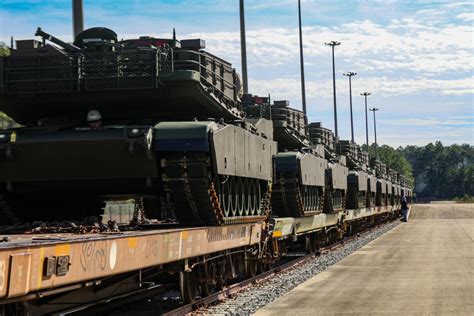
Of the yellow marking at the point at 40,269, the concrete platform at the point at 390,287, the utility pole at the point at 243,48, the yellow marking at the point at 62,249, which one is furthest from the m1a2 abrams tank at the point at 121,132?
the utility pole at the point at 243,48

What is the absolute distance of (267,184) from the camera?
54.0 ft

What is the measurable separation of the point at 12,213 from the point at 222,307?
355cm

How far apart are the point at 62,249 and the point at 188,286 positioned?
17.3 ft

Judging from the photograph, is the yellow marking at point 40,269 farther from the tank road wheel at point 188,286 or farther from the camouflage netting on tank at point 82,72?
the camouflage netting on tank at point 82,72

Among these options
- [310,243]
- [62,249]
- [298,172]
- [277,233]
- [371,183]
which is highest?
[298,172]

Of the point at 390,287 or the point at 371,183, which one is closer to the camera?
the point at 390,287

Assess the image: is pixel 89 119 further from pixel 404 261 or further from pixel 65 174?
pixel 404 261

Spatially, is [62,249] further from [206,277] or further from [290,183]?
[290,183]

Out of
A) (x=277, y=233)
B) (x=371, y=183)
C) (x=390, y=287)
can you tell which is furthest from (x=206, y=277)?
(x=371, y=183)

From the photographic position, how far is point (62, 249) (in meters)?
6.62

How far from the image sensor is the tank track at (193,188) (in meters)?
11.3

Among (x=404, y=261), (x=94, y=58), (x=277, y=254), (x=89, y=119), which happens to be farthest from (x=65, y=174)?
(x=404, y=261)

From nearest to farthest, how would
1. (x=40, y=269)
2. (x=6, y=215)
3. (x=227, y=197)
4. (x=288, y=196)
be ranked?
(x=40, y=269) < (x=6, y=215) < (x=227, y=197) < (x=288, y=196)

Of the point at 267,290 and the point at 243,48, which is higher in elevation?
the point at 243,48
